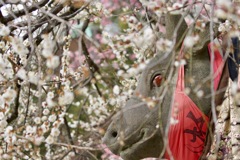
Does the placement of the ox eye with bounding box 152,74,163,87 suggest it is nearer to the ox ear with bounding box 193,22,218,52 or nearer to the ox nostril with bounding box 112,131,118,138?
→ the ox ear with bounding box 193,22,218,52

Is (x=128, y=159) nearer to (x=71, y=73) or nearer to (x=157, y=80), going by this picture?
(x=157, y=80)

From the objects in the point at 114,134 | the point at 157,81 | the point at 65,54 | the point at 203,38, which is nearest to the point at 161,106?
the point at 157,81

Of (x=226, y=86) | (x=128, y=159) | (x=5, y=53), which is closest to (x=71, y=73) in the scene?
(x=5, y=53)

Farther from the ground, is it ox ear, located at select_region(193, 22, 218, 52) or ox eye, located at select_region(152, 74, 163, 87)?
ox ear, located at select_region(193, 22, 218, 52)

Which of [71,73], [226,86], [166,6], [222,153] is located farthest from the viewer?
[71,73]

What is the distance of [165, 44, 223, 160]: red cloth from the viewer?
414cm

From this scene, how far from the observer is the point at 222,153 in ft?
15.6

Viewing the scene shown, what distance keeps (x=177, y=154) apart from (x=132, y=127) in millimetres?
373

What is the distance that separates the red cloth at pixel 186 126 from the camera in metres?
4.14

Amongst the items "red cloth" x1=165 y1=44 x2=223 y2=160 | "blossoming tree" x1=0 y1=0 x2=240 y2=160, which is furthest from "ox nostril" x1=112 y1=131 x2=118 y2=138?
"red cloth" x1=165 y1=44 x2=223 y2=160

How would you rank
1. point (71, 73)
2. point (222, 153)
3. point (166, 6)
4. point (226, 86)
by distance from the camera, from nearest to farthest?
point (166, 6), point (226, 86), point (222, 153), point (71, 73)

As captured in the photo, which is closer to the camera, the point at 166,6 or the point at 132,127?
the point at 166,6

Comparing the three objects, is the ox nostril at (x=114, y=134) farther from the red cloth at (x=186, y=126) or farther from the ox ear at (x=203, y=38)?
the ox ear at (x=203, y=38)

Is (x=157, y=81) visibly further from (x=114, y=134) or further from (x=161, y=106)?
(x=114, y=134)
